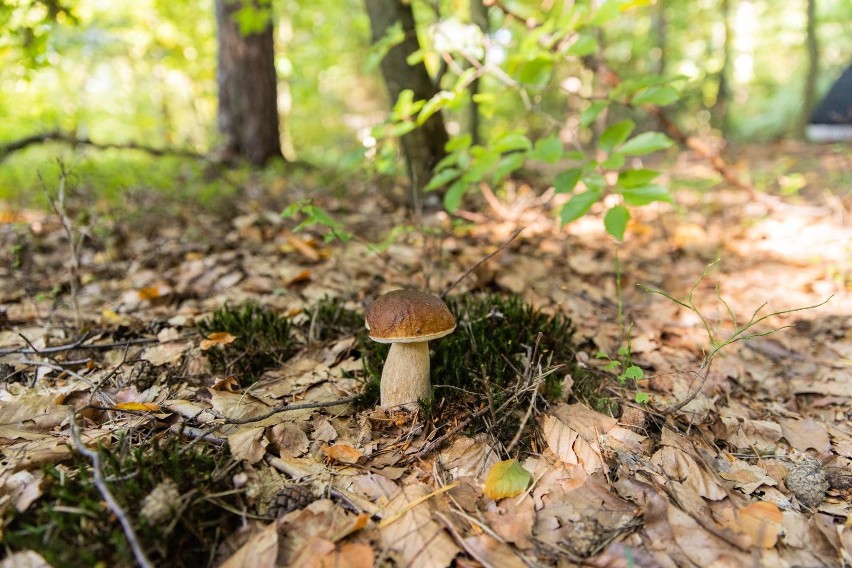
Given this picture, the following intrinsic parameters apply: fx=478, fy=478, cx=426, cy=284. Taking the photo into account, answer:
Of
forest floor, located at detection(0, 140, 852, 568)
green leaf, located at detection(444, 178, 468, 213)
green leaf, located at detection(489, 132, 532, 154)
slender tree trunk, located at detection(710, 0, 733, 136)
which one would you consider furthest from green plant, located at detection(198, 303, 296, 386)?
slender tree trunk, located at detection(710, 0, 733, 136)

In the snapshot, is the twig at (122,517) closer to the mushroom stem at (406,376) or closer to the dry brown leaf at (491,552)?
the dry brown leaf at (491,552)

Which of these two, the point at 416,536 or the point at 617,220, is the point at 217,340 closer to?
the point at 416,536

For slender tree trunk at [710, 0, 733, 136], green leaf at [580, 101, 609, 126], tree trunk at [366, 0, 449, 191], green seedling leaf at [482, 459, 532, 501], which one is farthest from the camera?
slender tree trunk at [710, 0, 733, 136]

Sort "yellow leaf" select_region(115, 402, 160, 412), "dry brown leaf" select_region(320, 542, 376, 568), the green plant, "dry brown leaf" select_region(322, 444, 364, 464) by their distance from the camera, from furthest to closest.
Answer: the green plant → "yellow leaf" select_region(115, 402, 160, 412) → "dry brown leaf" select_region(322, 444, 364, 464) → "dry brown leaf" select_region(320, 542, 376, 568)

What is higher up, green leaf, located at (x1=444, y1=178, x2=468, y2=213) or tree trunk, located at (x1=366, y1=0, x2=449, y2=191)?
tree trunk, located at (x1=366, y1=0, x2=449, y2=191)

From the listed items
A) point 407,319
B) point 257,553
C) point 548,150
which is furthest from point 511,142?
point 257,553

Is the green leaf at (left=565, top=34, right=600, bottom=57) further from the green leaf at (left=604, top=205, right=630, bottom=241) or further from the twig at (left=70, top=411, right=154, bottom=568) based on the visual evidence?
the twig at (left=70, top=411, right=154, bottom=568)
